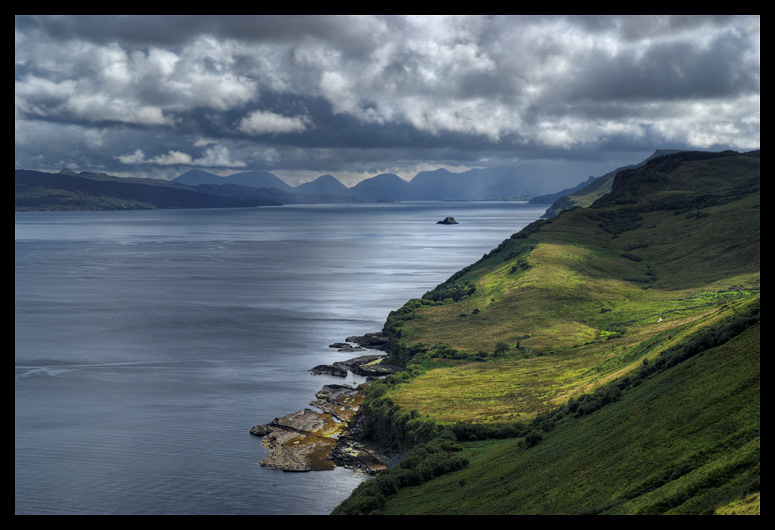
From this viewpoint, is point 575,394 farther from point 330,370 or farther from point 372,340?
point 372,340

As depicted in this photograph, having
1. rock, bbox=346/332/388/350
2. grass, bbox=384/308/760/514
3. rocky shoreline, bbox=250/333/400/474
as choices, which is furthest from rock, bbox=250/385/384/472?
rock, bbox=346/332/388/350

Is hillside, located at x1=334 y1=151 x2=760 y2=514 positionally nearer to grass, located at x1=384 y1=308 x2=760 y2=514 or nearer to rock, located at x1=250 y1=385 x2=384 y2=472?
grass, located at x1=384 y1=308 x2=760 y2=514

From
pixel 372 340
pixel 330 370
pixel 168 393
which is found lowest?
pixel 168 393

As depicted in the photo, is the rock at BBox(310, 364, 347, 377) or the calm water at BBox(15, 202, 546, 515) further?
the rock at BBox(310, 364, 347, 377)

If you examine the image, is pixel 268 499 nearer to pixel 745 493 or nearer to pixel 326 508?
pixel 326 508

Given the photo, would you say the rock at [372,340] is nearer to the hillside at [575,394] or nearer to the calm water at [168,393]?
the hillside at [575,394]

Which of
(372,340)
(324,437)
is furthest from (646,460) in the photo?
(372,340)
